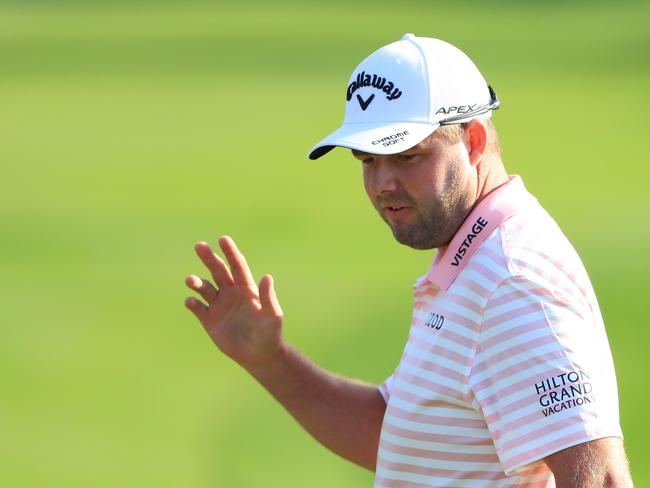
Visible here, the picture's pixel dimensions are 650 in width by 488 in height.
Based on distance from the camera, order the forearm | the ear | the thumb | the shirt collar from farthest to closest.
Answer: the forearm, the thumb, the ear, the shirt collar

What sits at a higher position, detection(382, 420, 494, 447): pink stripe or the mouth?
the mouth

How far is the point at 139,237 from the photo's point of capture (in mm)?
9062

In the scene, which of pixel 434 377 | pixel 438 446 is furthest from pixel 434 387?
pixel 438 446

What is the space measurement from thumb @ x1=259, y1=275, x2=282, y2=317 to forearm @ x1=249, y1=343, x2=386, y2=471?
4.9 inches

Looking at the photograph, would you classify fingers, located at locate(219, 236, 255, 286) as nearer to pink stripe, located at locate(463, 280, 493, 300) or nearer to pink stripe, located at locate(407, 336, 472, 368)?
pink stripe, located at locate(407, 336, 472, 368)

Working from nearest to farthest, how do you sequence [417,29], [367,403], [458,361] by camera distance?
[458,361] < [367,403] < [417,29]

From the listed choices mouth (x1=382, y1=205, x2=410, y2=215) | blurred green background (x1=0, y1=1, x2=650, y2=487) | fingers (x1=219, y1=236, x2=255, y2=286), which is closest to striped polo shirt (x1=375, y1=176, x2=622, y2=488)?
mouth (x1=382, y1=205, x2=410, y2=215)

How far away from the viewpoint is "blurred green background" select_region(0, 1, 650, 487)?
6242 mm

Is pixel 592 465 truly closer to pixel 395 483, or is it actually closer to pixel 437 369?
pixel 437 369

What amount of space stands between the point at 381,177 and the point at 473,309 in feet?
1.38

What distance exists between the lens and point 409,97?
2656mm

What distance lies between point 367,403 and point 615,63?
11773mm

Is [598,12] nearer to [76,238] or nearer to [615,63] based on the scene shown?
[615,63]

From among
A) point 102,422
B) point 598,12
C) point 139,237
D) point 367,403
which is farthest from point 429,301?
point 598,12
